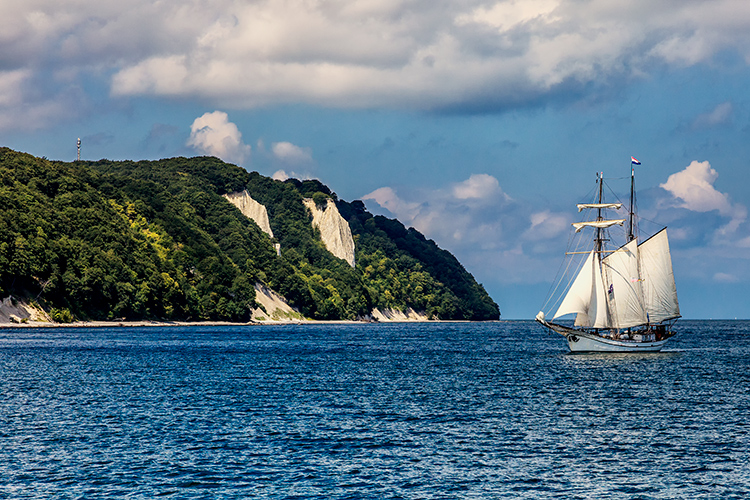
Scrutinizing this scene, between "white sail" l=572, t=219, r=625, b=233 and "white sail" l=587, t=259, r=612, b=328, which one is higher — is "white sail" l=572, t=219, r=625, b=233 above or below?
above

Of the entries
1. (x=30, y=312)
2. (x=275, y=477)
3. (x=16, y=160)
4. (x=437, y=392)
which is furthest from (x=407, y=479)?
(x=16, y=160)

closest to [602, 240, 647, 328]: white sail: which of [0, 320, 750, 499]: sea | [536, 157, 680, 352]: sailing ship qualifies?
[536, 157, 680, 352]: sailing ship

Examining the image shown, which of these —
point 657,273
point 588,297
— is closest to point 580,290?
point 588,297

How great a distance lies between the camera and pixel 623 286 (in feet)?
333

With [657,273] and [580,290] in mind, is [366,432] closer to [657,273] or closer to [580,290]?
[580,290]

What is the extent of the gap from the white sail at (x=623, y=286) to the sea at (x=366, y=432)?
20.5 metres

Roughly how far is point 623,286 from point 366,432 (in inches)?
2702

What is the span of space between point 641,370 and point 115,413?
57562 millimetres

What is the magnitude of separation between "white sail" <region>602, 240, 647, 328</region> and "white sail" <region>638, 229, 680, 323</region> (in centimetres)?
117

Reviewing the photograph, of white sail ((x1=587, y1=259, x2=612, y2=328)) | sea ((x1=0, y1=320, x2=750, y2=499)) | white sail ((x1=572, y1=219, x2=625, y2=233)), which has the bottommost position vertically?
sea ((x1=0, y1=320, x2=750, y2=499))

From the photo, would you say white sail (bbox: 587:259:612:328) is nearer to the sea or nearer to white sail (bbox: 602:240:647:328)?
A: white sail (bbox: 602:240:647:328)

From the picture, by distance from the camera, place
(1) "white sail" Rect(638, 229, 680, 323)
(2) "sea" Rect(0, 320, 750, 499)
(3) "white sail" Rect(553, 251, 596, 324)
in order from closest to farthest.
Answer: (2) "sea" Rect(0, 320, 750, 499) → (3) "white sail" Rect(553, 251, 596, 324) → (1) "white sail" Rect(638, 229, 680, 323)

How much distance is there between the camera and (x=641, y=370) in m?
82.8

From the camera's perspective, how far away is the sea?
30688 mm
